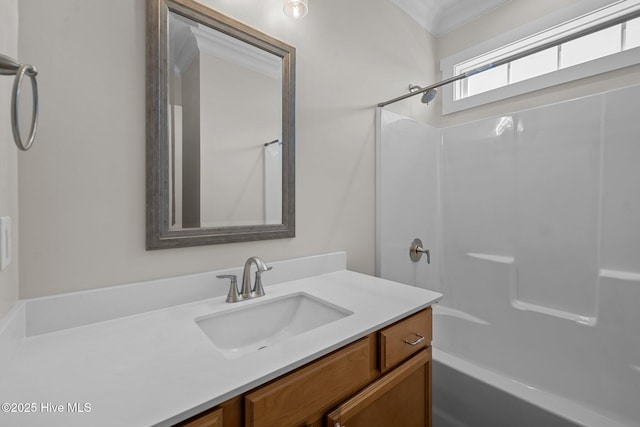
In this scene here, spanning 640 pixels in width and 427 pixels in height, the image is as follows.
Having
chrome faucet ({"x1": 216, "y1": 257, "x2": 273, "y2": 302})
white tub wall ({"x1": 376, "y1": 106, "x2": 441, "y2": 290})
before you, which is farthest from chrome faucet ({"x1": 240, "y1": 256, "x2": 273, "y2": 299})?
white tub wall ({"x1": 376, "y1": 106, "x2": 441, "y2": 290})

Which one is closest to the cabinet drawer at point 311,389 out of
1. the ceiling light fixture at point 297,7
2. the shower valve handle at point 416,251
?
the shower valve handle at point 416,251

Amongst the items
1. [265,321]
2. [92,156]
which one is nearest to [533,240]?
[265,321]

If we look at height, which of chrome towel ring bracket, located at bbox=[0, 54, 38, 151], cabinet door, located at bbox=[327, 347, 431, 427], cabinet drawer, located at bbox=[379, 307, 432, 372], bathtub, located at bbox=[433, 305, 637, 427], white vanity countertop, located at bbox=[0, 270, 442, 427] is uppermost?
chrome towel ring bracket, located at bbox=[0, 54, 38, 151]

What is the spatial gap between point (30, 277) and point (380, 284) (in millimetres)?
1168

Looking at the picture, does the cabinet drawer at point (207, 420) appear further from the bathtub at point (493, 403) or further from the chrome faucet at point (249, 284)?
the bathtub at point (493, 403)

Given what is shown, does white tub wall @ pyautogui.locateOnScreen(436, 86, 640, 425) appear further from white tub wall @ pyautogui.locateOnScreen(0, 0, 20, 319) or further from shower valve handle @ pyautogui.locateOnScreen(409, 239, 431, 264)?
white tub wall @ pyautogui.locateOnScreen(0, 0, 20, 319)

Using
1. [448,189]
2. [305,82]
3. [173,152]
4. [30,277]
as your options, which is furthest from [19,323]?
[448,189]

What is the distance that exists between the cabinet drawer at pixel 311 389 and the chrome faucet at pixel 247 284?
41 cm

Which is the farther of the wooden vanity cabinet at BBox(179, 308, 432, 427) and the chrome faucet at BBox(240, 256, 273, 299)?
the chrome faucet at BBox(240, 256, 273, 299)

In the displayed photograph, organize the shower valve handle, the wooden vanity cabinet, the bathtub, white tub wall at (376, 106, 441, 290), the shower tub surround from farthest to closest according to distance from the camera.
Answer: the shower valve handle → white tub wall at (376, 106, 441, 290) → the shower tub surround → the bathtub → the wooden vanity cabinet

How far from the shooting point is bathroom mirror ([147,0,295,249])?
947mm

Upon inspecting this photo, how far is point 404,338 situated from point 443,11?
2.35 m

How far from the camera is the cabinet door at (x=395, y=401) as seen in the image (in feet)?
2.54

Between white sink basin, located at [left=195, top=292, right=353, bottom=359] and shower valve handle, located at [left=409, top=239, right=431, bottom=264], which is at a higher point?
shower valve handle, located at [left=409, top=239, right=431, bottom=264]
